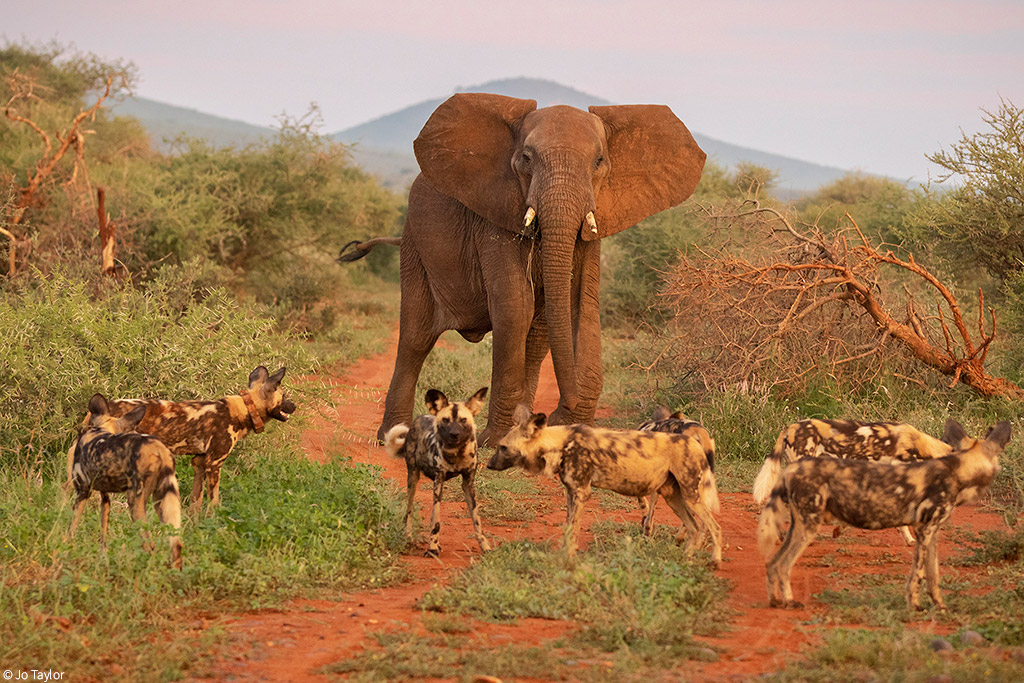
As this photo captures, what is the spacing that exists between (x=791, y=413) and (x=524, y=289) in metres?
3.16

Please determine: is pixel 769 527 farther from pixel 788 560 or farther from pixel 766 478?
pixel 766 478

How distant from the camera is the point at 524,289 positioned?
9398 mm

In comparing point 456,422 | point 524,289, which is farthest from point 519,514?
point 524,289

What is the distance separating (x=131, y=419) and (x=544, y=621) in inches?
116

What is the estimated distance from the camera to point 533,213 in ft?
28.9

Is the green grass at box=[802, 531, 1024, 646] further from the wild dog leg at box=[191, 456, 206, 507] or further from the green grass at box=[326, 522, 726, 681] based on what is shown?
the wild dog leg at box=[191, 456, 206, 507]

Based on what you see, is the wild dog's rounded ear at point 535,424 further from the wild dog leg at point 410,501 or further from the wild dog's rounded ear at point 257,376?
the wild dog's rounded ear at point 257,376

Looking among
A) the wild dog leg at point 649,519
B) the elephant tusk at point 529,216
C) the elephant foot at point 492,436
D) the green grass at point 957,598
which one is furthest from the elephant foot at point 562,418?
the green grass at point 957,598

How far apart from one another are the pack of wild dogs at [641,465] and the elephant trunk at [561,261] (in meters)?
1.44

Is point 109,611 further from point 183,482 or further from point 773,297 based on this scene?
point 773,297

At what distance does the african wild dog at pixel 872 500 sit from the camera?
5.61 m

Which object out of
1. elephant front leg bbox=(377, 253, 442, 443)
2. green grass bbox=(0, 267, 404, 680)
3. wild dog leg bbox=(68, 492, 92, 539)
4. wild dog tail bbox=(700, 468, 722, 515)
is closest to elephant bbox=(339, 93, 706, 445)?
elephant front leg bbox=(377, 253, 442, 443)

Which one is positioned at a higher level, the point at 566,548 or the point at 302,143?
the point at 302,143

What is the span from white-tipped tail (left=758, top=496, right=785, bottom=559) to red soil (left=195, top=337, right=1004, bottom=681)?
0.34 m
